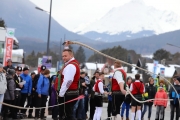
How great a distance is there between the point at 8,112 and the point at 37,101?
1099mm

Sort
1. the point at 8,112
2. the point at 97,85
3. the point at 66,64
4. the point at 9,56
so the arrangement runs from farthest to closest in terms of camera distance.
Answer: the point at 9,56, the point at 8,112, the point at 97,85, the point at 66,64

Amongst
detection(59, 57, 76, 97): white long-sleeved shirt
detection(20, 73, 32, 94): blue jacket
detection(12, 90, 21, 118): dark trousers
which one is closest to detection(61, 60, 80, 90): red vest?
detection(59, 57, 76, 97): white long-sleeved shirt

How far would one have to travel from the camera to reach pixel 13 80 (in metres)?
15.0

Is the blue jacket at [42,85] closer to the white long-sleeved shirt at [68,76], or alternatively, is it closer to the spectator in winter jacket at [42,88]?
the spectator in winter jacket at [42,88]

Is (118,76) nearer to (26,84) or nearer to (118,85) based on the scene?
(118,85)

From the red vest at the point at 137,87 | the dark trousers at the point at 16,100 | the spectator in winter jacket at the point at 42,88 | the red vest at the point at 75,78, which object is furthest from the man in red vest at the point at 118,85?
the dark trousers at the point at 16,100

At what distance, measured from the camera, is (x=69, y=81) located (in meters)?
10.1

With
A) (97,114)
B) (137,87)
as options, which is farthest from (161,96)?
(97,114)

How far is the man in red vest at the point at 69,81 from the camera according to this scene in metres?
10.1

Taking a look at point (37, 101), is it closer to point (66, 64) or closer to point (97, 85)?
point (97, 85)

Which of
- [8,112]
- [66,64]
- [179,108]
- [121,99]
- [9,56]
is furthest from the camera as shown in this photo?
[9,56]

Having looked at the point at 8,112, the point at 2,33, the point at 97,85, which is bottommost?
the point at 8,112

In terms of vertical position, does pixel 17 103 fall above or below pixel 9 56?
below

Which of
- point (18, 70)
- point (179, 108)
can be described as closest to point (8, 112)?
point (18, 70)
